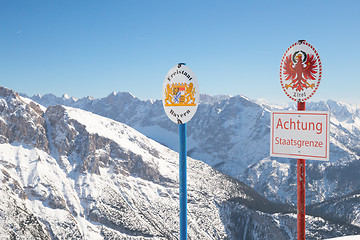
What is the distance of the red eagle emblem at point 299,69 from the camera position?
5.85 meters

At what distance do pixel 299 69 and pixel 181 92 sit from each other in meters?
2.49

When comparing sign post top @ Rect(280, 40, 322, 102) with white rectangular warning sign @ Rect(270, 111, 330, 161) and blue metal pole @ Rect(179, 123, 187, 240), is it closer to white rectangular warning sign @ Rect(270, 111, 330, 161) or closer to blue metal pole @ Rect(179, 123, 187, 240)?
white rectangular warning sign @ Rect(270, 111, 330, 161)

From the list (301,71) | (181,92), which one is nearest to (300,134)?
(301,71)

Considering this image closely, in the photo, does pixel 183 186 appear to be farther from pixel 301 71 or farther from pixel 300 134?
pixel 301 71

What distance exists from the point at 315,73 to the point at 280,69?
720 millimetres

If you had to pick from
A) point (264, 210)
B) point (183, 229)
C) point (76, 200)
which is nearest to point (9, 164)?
point (76, 200)

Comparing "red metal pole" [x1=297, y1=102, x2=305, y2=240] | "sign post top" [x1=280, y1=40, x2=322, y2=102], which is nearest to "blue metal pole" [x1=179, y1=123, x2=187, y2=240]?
"red metal pole" [x1=297, y1=102, x2=305, y2=240]

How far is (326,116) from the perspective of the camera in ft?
18.2

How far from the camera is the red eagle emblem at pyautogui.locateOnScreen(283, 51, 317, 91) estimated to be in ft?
19.2

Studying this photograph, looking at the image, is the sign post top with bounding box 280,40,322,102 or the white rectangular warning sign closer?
the white rectangular warning sign

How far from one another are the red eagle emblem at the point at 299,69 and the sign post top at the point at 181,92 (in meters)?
1.95

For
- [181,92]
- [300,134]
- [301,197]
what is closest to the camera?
[300,134]

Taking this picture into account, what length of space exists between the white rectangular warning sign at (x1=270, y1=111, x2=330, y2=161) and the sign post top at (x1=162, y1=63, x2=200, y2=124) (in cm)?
179

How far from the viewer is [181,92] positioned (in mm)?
6285
